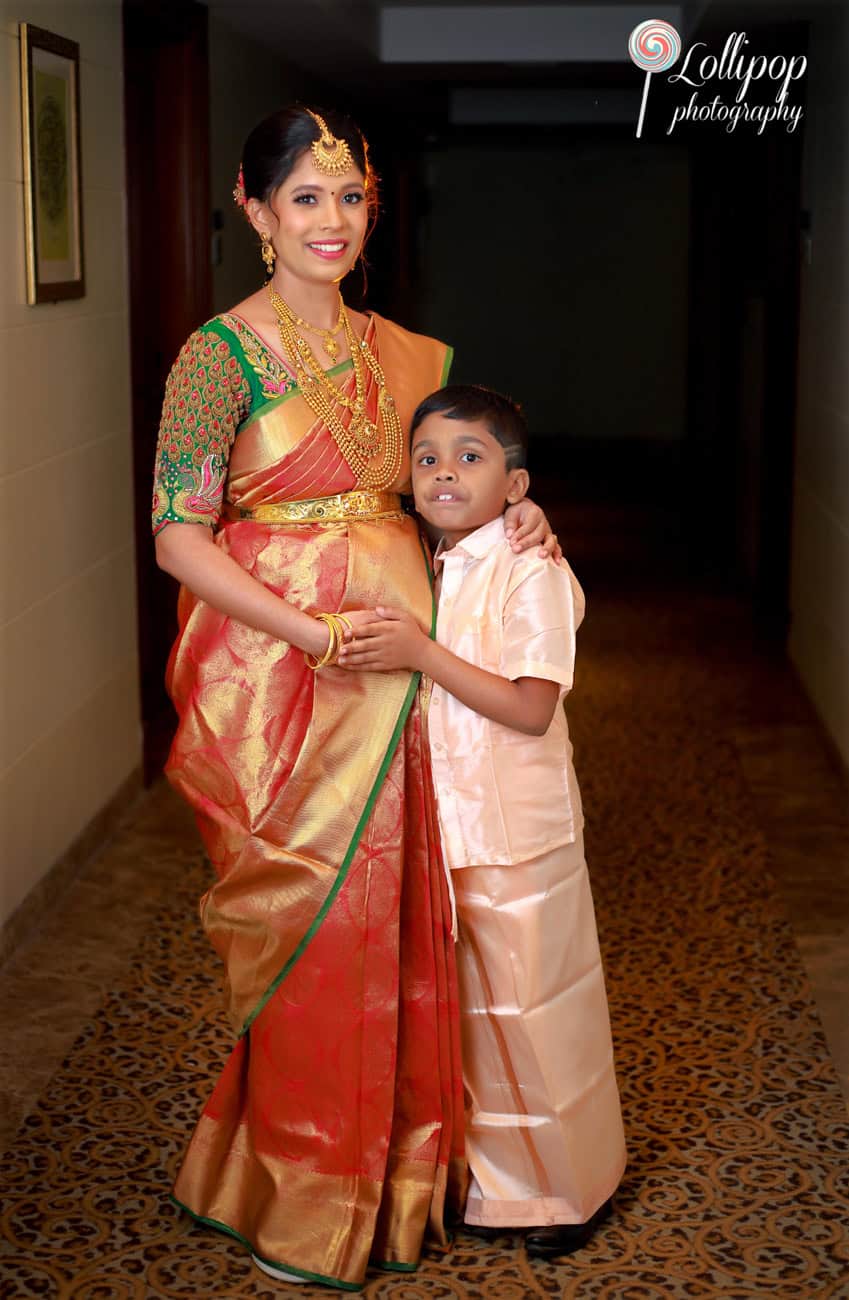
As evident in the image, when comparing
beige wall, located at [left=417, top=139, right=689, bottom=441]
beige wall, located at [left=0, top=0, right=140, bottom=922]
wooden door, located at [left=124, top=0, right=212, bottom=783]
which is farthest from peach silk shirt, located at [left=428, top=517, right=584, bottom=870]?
beige wall, located at [left=417, top=139, right=689, bottom=441]

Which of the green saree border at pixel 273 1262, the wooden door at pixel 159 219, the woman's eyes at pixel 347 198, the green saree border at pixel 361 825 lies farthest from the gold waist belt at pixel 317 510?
the wooden door at pixel 159 219

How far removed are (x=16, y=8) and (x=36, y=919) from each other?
6.47 ft

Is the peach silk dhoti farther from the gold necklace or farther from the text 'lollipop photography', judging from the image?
the text 'lollipop photography'

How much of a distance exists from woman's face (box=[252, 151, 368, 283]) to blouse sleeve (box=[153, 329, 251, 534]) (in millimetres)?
152

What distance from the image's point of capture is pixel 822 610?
5.23 meters

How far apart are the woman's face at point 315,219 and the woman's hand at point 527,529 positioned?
40cm

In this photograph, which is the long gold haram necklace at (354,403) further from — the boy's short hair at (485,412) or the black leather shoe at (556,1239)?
the black leather shoe at (556,1239)

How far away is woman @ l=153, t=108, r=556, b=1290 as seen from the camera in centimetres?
209

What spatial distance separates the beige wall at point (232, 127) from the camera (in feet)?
16.7

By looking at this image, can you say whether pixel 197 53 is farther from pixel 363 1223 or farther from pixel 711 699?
pixel 363 1223

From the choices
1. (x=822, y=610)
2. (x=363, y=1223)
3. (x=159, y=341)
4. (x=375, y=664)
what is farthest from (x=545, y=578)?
(x=822, y=610)

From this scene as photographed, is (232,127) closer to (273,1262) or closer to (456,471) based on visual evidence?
(456,471)

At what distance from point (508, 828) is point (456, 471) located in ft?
1.62

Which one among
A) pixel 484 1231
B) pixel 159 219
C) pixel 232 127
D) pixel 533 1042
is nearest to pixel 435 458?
pixel 533 1042
